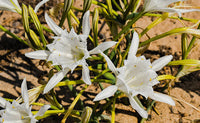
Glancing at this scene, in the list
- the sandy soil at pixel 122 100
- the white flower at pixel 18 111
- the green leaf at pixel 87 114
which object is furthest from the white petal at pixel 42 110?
the sandy soil at pixel 122 100

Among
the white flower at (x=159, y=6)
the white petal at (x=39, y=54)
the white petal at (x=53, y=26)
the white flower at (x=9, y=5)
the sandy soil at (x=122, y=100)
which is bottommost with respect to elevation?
the sandy soil at (x=122, y=100)

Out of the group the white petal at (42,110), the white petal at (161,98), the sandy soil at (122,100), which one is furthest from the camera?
the sandy soil at (122,100)

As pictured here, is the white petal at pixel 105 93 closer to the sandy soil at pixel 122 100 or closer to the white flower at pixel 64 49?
the white flower at pixel 64 49

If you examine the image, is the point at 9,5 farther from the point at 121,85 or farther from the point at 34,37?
the point at 121,85

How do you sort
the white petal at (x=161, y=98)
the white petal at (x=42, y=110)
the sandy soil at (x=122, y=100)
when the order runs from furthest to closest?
1. the sandy soil at (x=122, y=100)
2. the white petal at (x=161, y=98)
3. the white petal at (x=42, y=110)

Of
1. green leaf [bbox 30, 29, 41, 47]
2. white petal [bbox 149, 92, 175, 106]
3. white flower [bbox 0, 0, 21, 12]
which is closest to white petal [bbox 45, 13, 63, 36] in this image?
green leaf [bbox 30, 29, 41, 47]

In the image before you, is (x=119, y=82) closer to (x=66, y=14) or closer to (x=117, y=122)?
(x=66, y=14)
